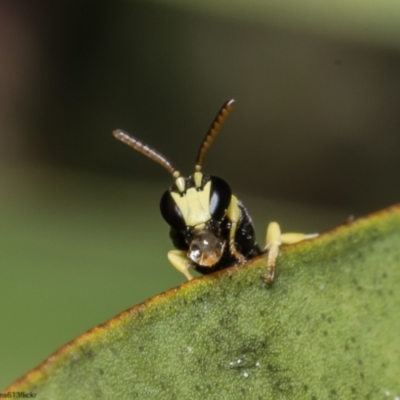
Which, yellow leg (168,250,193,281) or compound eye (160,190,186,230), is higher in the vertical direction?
compound eye (160,190,186,230)

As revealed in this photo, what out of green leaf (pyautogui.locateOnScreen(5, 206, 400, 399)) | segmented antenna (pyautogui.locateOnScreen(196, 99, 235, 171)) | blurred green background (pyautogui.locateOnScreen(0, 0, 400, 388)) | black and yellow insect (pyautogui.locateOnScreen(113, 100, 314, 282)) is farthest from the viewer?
blurred green background (pyautogui.locateOnScreen(0, 0, 400, 388))

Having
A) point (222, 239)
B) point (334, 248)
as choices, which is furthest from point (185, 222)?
point (334, 248)

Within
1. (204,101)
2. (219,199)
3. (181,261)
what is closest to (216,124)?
(219,199)

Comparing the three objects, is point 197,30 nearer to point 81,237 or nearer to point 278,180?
point 278,180

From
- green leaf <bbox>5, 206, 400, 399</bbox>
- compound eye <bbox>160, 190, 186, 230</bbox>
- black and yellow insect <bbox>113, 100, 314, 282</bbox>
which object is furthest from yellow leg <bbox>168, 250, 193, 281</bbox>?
green leaf <bbox>5, 206, 400, 399</bbox>

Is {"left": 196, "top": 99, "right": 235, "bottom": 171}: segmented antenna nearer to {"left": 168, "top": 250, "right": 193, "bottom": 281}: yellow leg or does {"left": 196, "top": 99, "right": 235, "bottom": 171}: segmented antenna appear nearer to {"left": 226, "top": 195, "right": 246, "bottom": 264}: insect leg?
{"left": 226, "top": 195, "right": 246, "bottom": 264}: insect leg
